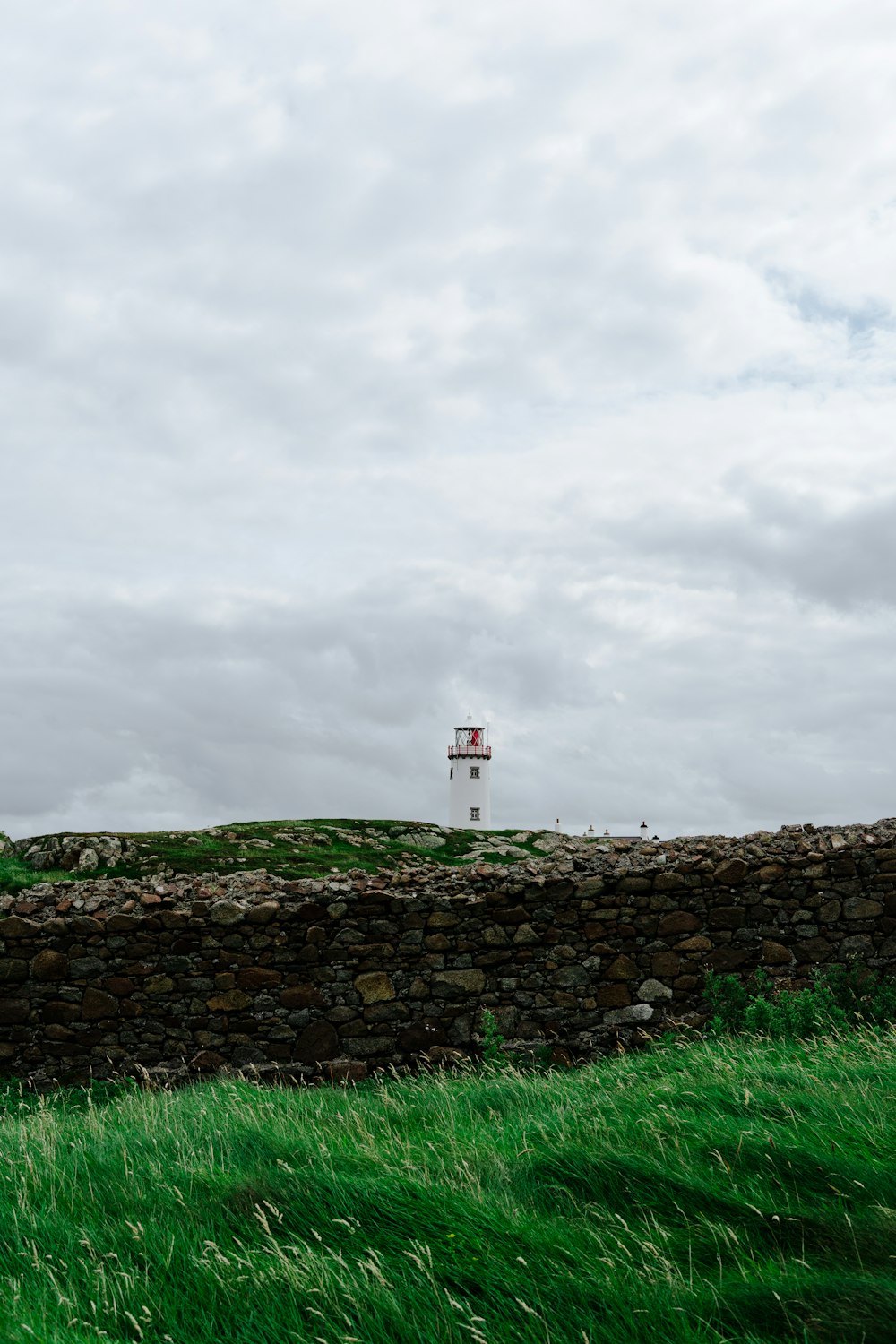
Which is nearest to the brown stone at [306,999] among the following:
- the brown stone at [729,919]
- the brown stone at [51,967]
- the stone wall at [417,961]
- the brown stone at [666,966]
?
the stone wall at [417,961]

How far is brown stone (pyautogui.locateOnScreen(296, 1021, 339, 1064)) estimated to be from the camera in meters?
11.1

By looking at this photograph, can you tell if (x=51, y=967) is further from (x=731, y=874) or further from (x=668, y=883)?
(x=731, y=874)

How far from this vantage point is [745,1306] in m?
3.60

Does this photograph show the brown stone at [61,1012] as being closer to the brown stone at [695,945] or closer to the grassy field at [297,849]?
the grassy field at [297,849]

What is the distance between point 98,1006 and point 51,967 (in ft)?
2.42

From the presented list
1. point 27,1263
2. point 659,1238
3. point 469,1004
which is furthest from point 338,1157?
point 469,1004

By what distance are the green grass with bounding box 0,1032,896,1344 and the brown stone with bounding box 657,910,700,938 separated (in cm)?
411

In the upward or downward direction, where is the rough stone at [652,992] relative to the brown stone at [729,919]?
downward

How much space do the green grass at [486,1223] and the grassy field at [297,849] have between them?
33.8ft

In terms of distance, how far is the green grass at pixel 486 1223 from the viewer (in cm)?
362

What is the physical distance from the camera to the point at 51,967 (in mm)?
11391

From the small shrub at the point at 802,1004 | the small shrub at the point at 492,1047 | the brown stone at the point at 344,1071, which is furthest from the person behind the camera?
the brown stone at the point at 344,1071

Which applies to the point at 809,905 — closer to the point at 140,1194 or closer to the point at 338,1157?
the point at 338,1157

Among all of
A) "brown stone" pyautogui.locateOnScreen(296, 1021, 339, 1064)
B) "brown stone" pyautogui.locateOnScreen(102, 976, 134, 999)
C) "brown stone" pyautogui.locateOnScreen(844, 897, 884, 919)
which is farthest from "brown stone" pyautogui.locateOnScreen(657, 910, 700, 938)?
"brown stone" pyautogui.locateOnScreen(102, 976, 134, 999)
